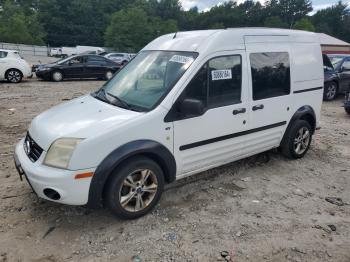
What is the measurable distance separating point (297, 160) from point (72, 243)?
3.93 meters

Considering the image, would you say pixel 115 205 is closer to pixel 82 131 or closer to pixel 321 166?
pixel 82 131

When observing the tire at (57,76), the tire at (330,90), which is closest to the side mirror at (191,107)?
the tire at (330,90)

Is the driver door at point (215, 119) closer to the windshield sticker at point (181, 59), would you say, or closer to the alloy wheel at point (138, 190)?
the windshield sticker at point (181, 59)

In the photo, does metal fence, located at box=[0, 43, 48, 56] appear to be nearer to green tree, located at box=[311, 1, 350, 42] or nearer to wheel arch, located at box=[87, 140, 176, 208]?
wheel arch, located at box=[87, 140, 176, 208]

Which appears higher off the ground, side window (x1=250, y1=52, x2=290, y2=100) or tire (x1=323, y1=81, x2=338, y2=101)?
side window (x1=250, y1=52, x2=290, y2=100)

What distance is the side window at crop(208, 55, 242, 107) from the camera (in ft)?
13.5

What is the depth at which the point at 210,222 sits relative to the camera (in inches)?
149

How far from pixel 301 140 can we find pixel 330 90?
7.52 m

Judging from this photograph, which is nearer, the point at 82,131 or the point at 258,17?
the point at 82,131

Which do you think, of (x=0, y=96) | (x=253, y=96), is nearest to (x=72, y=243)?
(x=253, y=96)

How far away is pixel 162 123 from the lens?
3.68 metres

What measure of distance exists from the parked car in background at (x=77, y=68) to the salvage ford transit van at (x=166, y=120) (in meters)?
12.3

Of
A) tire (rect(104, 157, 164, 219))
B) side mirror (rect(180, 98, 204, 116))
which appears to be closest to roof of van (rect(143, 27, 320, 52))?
side mirror (rect(180, 98, 204, 116))

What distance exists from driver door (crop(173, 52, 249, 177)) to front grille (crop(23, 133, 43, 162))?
146cm
